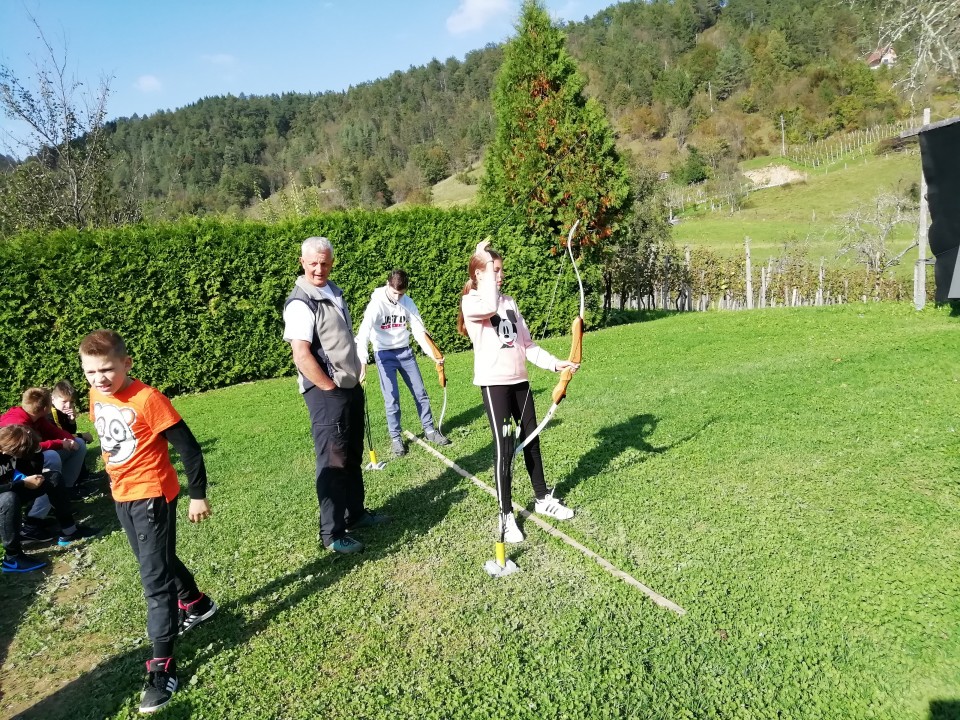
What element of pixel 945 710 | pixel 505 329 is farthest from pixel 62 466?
pixel 945 710

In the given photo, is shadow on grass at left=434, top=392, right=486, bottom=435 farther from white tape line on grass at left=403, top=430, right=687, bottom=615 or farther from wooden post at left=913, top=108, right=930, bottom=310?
wooden post at left=913, top=108, right=930, bottom=310

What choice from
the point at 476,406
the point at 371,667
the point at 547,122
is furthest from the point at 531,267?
the point at 371,667

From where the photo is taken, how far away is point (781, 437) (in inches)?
245

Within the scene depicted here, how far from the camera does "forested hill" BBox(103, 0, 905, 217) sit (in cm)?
6769

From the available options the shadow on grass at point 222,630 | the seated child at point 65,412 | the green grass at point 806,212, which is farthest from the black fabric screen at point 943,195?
the green grass at point 806,212

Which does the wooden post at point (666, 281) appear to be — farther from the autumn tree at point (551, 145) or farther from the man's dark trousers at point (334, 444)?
the man's dark trousers at point (334, 444)

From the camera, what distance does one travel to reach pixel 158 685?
10.7 ft

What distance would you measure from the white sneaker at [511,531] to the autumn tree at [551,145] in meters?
10.5

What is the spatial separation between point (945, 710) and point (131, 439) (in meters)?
4.17

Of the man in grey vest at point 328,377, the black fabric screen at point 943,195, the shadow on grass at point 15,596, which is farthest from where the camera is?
the black fabric screen at point 943,195

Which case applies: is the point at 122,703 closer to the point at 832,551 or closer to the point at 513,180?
the point at 832,551

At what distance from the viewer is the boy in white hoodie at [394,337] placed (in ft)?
23.0

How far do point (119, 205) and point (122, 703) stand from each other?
18551 mm

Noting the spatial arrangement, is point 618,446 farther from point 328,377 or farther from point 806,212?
point 806,212
